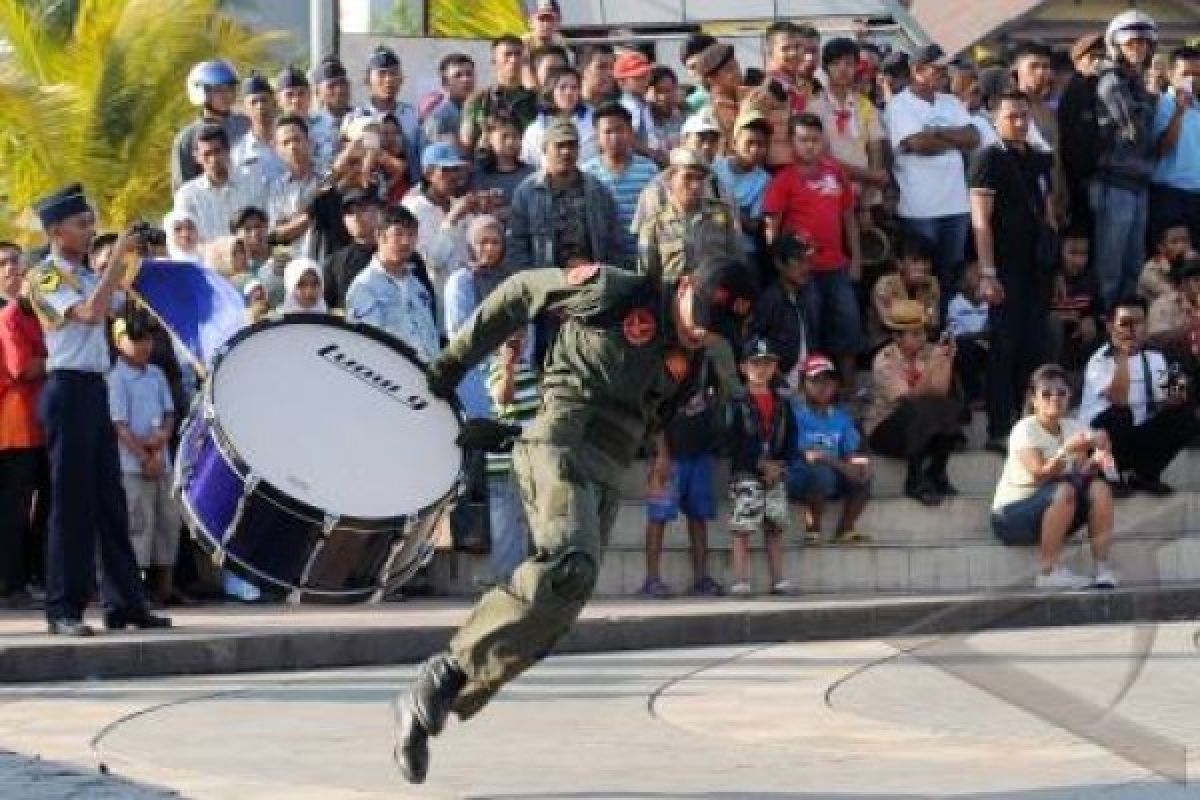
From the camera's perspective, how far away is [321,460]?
10.7 metres

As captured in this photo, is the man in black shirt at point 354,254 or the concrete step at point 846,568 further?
the concrete step at point 846,568

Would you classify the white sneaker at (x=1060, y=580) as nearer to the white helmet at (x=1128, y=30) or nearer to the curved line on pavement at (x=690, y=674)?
the curved line on pavement at (x=690, y=674)

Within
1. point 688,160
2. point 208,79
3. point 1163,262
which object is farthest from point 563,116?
point 1163,262

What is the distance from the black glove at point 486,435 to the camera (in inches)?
400

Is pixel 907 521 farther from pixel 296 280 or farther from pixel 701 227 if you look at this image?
pixel 296 280

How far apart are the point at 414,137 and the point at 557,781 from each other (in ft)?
30.4

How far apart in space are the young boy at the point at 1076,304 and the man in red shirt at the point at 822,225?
1600mm

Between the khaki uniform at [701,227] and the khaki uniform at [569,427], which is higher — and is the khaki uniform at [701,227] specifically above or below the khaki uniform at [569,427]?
above

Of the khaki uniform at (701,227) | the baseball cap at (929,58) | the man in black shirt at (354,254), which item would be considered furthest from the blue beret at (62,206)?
the baseball cap at (929,58)

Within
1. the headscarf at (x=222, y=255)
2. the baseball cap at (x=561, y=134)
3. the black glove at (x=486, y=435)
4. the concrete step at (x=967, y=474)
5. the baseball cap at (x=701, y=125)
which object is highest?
the baseball cap at (x=701, y=125)

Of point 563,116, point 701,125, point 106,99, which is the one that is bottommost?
point 701,125

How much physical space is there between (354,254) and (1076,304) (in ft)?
16.0

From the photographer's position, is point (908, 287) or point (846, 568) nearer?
point (846, 568)

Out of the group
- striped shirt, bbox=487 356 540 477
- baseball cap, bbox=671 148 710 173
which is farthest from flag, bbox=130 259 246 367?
baseball cap, bbox=671 148 710 173
